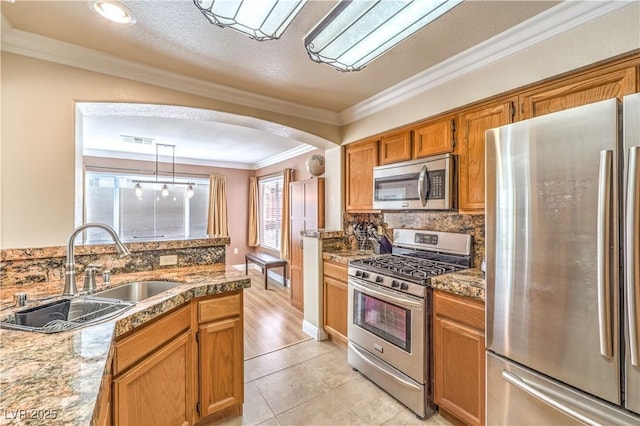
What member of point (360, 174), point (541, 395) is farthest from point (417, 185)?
point (541, 395)

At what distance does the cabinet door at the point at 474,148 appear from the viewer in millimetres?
1979

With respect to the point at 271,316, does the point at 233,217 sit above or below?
above

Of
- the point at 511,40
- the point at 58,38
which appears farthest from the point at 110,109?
the point at 511,40

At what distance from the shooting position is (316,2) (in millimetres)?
1521

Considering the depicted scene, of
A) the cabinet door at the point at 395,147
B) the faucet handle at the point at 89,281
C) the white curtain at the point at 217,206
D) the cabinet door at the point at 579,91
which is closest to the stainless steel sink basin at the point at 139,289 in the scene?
the faucet handle at the point at 89,281

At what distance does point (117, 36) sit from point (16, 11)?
0.47 meters

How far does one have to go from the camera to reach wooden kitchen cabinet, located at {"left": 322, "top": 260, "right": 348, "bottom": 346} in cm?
280

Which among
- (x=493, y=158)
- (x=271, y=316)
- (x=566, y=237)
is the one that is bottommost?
(x=271, y=316)

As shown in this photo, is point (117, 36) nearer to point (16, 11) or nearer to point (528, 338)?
point (16, 11)

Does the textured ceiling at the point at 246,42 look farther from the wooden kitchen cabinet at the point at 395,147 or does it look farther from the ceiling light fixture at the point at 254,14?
the wooden kitchen cabinet at the point at 395,147

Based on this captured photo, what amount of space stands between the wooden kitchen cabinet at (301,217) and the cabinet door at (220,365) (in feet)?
6.46

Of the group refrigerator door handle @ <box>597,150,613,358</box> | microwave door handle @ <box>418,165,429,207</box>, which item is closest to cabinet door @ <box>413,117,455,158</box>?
microwave door handle @ <box>418,165,429,207</box>

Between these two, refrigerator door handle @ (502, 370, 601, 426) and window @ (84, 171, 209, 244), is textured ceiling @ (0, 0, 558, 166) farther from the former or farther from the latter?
window @ (84, 171, 209, 244)

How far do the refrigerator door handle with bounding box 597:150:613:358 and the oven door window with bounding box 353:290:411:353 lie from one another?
105cm
